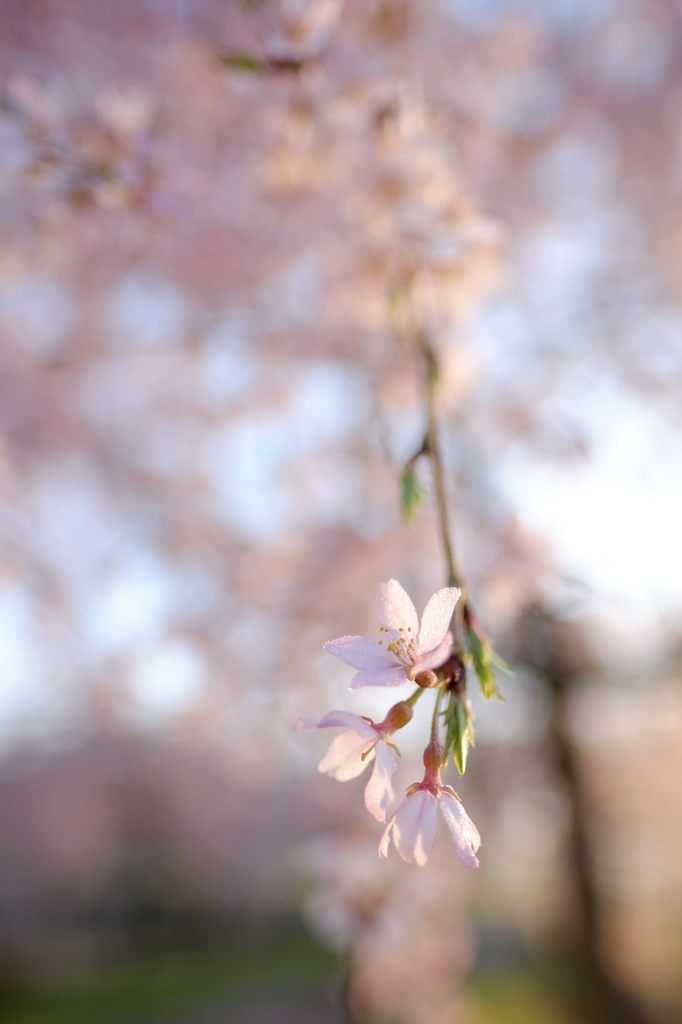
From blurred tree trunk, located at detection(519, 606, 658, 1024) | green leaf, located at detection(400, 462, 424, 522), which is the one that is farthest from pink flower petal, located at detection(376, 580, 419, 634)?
blurred tree trunk, located at detection(519, 606, 658, 1024)

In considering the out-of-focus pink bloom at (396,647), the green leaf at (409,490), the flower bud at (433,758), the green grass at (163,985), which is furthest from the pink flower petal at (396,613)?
the green grass at (163,985)

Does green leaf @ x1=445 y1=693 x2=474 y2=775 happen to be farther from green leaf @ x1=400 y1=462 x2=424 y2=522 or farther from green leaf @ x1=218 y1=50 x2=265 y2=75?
green leaf @ x1=218 y1=50 x2=265 y2=75

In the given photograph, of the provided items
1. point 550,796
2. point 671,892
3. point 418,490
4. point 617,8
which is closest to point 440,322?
point 418,490

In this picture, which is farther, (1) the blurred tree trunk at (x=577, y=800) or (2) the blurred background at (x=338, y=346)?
(1) the blurred tree trunk at (x=577, y=800)

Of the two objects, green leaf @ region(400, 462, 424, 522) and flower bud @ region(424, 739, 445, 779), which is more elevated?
green leaf @ region(400, 462, 424, 522)

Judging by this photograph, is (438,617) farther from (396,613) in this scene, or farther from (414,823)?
(414,823)

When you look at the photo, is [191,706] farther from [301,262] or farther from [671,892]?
[671,892]

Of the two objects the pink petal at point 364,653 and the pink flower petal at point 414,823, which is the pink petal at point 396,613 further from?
the pink flower petal at point 414,823

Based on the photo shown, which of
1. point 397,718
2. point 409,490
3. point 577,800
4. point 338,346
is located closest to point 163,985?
point 577,800

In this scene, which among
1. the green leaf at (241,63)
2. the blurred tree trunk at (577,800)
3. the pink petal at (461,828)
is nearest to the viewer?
the pink petal at (461,828)
